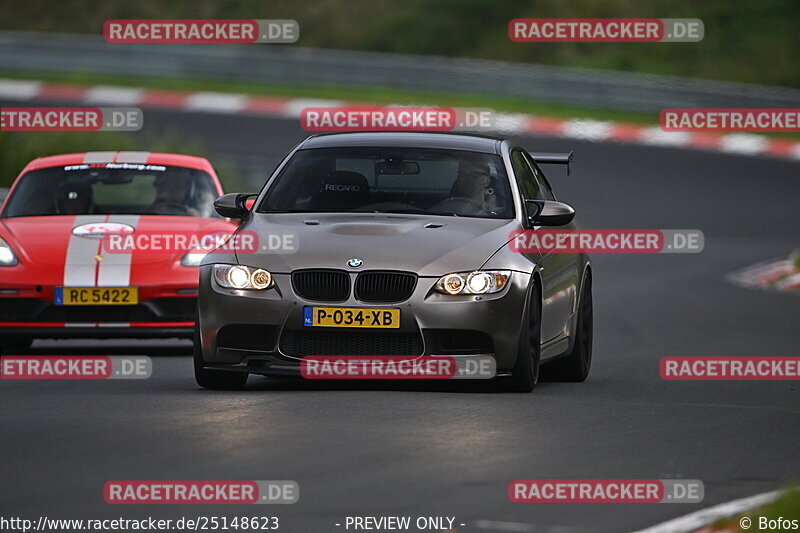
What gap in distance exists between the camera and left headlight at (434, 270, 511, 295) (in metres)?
9.39

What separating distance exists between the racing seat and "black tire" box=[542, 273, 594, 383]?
1.71 meters

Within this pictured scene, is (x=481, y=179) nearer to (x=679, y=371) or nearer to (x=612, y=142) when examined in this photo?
(x=679, y=371)

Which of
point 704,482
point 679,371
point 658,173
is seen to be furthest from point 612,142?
point 704,482

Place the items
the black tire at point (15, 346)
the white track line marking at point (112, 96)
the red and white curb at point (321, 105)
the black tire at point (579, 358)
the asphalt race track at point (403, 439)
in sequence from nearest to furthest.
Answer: the asphalt race track at point (403, 439) < the black tire at point (579, 358) < the black tire at point (15, 346) < the red and white curb at point (321, 105) < the white track line marking at point (112, 96)

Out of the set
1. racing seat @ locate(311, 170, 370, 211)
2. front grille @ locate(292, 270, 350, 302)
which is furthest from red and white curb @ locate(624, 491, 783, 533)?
racing seat @ locate(311, 170, 370, 211)

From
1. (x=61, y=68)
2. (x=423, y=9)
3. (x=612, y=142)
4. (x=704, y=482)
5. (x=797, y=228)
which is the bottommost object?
(x=704, y=482)

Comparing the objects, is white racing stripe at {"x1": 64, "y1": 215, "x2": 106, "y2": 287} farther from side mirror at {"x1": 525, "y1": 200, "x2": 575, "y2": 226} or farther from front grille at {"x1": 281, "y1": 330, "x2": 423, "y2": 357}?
side mirror at {"x1": 525, "y1": 200, "x2": 575, "y2": 226}

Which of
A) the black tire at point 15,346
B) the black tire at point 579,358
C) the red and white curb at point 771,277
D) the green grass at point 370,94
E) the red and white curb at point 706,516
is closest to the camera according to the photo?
the red and white curb at point 706,516

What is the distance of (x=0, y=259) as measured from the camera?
1217cm

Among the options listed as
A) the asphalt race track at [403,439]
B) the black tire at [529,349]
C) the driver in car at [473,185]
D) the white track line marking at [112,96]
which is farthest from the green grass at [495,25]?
the black tire at [529,349]

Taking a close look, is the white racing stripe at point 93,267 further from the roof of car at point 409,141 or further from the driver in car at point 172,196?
the roof of car at point 409,141

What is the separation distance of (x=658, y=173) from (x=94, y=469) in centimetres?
2249

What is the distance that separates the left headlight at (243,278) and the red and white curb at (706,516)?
3473 millimetres

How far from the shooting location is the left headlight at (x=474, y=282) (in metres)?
9.39
